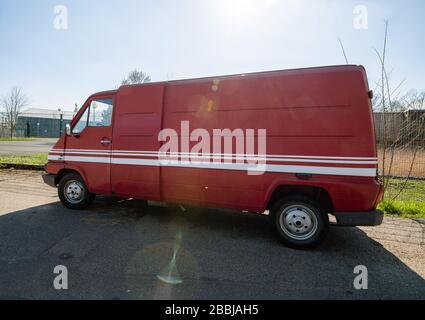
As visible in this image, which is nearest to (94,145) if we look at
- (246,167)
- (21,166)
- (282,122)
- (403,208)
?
(246,167)

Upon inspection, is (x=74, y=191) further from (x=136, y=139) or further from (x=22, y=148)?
(x=22, y=148)

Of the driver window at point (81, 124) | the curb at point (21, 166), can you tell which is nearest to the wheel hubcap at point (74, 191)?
the driver window at point (81, 124)

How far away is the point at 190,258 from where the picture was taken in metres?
3.68

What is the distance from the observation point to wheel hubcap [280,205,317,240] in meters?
4.08

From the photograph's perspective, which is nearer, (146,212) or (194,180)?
(194,180)

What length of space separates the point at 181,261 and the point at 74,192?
139 inches

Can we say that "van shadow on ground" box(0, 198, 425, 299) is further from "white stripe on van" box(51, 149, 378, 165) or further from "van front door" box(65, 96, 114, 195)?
"white stripe on van" box(51, 149, 378, 165)

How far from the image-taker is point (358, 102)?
12.2ft

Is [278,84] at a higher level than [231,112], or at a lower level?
higher

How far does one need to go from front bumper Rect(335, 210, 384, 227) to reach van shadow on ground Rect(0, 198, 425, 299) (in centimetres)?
53

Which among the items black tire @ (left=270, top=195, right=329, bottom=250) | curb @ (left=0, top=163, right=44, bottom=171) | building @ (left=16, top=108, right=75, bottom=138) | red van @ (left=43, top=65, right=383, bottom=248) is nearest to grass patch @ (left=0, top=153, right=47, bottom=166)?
curb @ (left=0, top=163, right=44, bottom=171)
